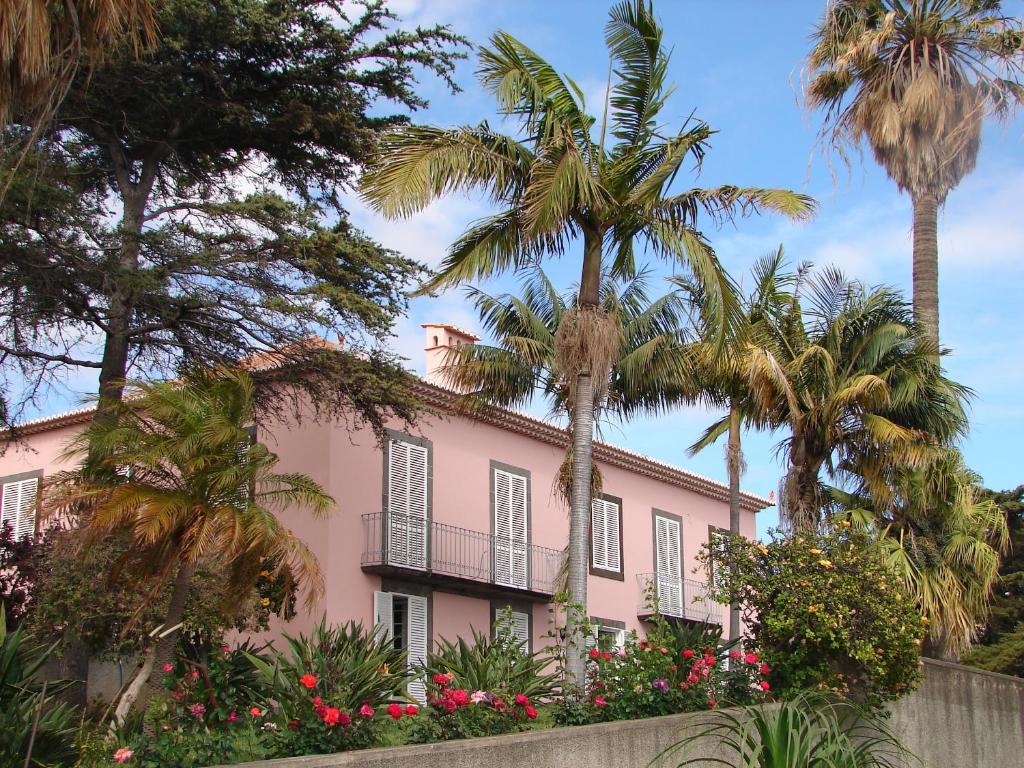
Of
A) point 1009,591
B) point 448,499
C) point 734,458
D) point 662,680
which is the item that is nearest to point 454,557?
point 448,499

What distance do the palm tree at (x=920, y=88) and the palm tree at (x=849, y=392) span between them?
8.61 feet

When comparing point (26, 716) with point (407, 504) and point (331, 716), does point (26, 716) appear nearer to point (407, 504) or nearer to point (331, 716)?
point (331, 716)

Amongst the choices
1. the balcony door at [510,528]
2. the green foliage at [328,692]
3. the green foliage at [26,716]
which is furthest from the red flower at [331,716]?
the balcony door at [510,528]

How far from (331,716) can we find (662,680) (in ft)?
12.3

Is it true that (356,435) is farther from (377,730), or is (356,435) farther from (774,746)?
(774,746)

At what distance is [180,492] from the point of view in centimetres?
1258

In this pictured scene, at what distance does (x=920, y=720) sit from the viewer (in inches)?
561

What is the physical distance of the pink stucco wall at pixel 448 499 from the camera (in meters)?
21.9

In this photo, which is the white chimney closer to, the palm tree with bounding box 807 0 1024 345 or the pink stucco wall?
the pink stucco wall

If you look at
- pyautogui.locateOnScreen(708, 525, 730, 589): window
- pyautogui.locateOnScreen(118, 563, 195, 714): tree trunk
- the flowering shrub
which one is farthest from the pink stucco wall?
the flowering shrub

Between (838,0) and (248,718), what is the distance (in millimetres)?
17995

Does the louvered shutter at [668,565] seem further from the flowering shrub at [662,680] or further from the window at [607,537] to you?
the flowering shrub at [662,680]

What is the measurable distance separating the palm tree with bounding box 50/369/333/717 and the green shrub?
7.47 ft

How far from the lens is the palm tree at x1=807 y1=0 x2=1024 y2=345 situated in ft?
70.6
